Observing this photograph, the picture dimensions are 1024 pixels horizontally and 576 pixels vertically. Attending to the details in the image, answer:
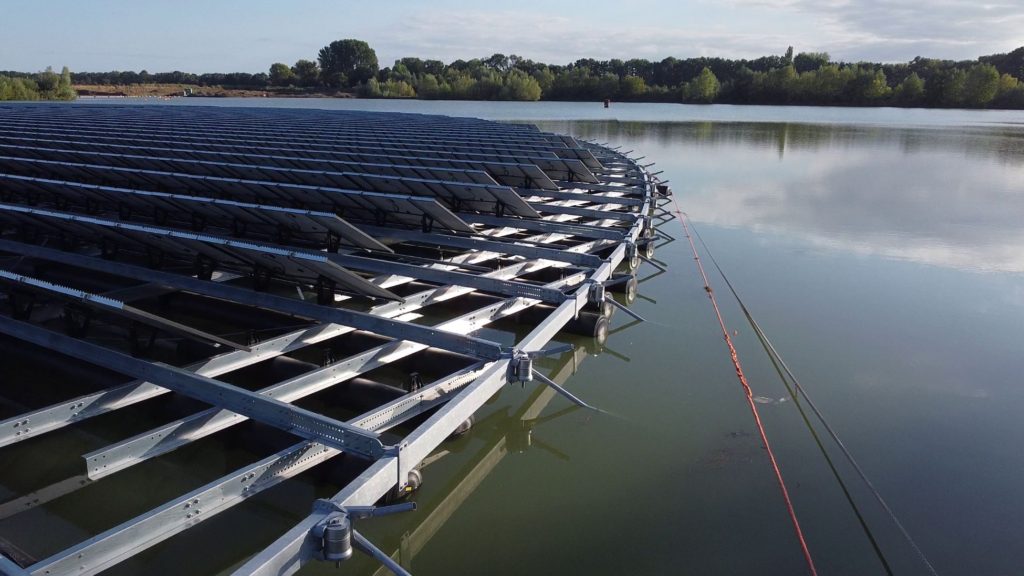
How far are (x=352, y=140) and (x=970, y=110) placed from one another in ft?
293

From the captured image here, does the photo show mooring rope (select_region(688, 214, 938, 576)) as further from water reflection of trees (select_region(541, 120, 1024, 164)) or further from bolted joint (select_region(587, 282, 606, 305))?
water reflection of trees (select_region(541, 120, 1024, 164))

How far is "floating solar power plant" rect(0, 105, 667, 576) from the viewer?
3.99m

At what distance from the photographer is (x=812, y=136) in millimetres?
38406

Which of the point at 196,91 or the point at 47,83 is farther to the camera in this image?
the point at 196,91

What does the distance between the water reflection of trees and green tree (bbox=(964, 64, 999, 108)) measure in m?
44.1

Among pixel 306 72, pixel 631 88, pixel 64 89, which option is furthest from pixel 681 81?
pixel 64 89

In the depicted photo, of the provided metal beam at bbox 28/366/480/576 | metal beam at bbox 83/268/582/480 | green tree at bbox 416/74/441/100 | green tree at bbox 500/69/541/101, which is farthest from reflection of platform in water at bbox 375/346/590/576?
green tree at bbox 416/74/441/100

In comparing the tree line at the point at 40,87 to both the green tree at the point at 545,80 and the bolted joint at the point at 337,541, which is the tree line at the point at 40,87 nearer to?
the green tree at the point at 545,80

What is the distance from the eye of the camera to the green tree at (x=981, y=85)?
261ft

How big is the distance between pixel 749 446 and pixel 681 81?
4525 inches

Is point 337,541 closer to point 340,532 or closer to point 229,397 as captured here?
point 340,532

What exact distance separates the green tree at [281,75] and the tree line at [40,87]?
49.8 meters

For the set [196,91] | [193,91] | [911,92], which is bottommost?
[911,92]

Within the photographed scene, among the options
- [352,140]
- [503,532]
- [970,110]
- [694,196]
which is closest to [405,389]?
[503,532]
